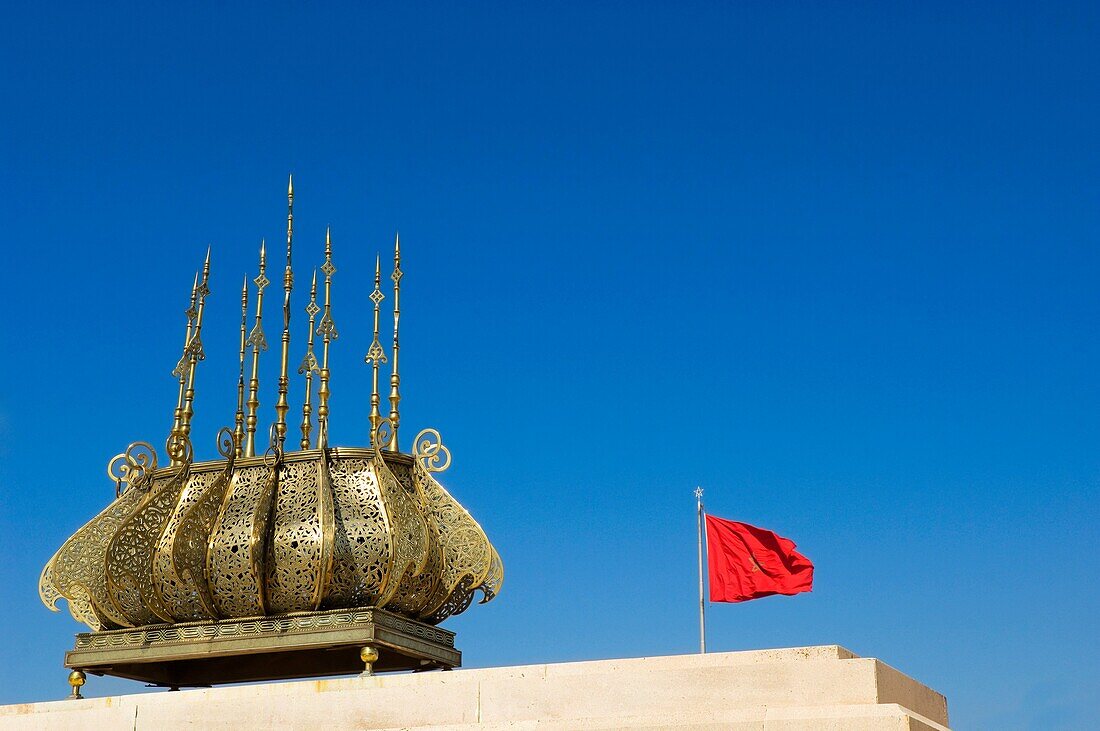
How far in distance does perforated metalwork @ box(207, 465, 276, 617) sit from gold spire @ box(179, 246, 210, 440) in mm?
1811

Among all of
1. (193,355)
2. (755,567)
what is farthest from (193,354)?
(755,567)

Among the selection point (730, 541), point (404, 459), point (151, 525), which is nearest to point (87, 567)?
point (151, 525)

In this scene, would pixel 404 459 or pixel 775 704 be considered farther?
pixel 404 459

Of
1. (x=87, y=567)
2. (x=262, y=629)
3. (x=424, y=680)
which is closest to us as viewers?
(x=424, y=680)

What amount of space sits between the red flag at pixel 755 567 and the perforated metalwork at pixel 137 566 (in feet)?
21.8

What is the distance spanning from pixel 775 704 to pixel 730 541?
3592mm

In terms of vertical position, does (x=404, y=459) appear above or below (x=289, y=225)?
below

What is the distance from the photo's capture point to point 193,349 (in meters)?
22.0

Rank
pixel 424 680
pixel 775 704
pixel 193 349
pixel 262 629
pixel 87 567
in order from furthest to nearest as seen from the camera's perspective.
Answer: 1. pixel 193 349
2. pixel 87 567
3. pixel 262 629
4. pixel 424 680
5. pixel 775 704

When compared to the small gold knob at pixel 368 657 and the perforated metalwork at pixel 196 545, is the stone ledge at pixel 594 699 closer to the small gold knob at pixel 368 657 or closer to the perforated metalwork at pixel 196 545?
the small gold knob at pixel 368 657

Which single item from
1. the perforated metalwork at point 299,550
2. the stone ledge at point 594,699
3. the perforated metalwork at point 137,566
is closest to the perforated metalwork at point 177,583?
the perforated metalwork at point 137,566

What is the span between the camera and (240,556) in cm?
1953

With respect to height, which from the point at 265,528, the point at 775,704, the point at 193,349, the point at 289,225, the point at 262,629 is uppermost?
the point at 289,225

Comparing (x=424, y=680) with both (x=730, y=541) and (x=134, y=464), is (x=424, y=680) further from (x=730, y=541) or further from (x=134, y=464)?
(x=134, y=464)
